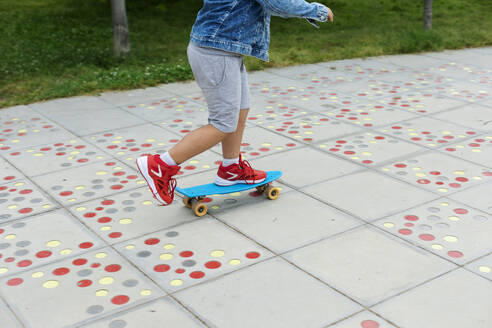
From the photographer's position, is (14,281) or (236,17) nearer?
(14,281)

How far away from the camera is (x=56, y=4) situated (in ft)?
49.3

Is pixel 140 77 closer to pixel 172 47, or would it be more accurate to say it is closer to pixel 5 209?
pixel 172 47

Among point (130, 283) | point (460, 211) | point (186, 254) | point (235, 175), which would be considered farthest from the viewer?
point (235, 175)

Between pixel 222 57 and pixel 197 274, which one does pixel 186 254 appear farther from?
pixel 222 57

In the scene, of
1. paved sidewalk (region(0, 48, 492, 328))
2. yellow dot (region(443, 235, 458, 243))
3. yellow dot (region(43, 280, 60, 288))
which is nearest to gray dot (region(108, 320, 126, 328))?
paved sidewalk (region(0, 48, 492, 328))

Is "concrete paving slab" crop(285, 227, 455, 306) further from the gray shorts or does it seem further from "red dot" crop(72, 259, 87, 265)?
"red dot" crop(72, 259, 87, 265)

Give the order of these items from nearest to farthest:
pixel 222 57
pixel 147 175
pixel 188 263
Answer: pixel 188 263
pixel 222 57
pixel 147 175

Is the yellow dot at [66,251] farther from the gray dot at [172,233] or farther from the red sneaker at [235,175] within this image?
the red sneaker at [235,175]

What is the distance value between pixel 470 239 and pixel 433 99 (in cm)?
376

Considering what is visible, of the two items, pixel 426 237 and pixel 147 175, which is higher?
pixel 147 175

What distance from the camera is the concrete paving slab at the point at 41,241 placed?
398 centimetres

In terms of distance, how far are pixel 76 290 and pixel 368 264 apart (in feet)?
5.61

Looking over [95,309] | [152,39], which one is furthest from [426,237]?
[152,39]

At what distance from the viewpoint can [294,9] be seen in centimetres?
421
